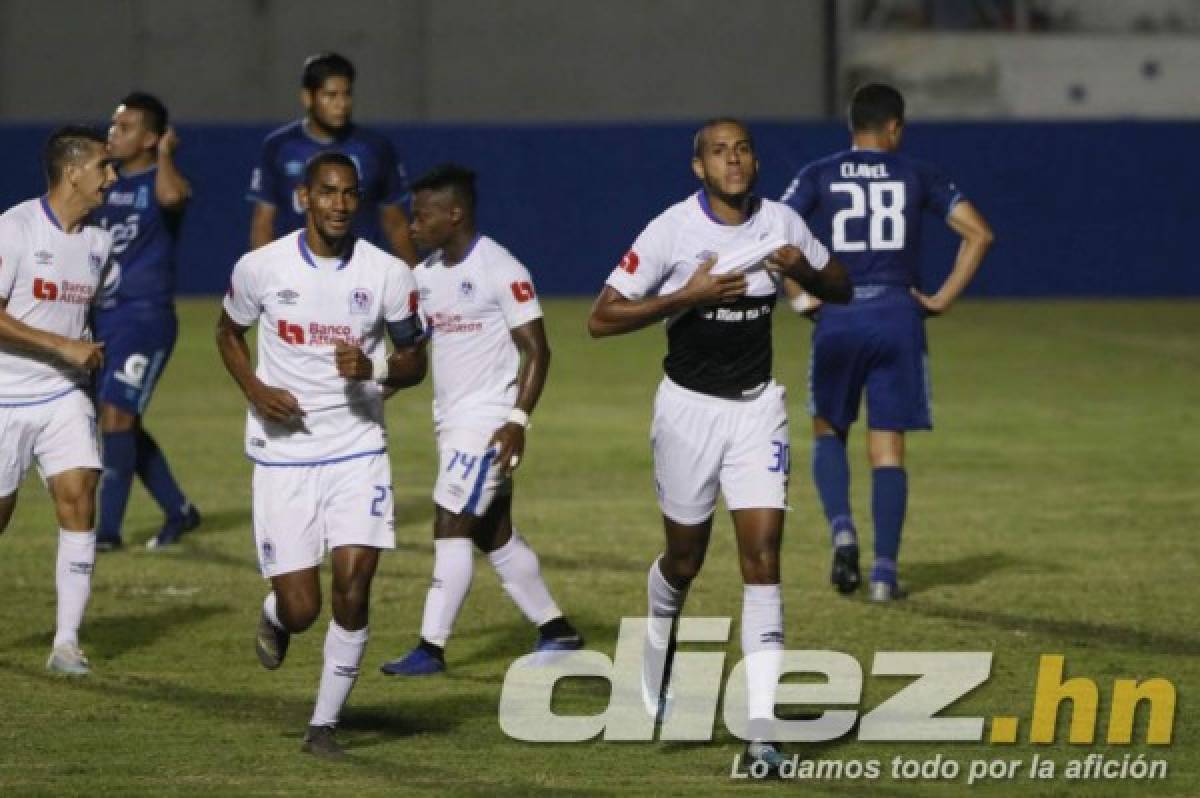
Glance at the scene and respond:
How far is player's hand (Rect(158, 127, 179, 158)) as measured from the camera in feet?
40.9

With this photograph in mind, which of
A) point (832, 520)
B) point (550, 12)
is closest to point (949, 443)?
point (832, 520)

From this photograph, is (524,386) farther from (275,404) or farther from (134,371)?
(134,371)

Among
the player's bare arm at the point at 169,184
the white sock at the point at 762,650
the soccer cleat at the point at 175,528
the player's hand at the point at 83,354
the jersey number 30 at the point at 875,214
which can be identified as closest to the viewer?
the white sock at the point at 762,650

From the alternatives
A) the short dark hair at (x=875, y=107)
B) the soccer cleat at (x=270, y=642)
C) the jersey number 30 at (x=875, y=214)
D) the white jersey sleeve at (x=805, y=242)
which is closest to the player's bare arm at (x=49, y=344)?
the soccer cleat at (x=270, y=642)

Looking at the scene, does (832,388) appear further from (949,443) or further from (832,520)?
(949,443)

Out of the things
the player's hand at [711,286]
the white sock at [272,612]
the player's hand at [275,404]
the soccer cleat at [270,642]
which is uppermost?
the player's hand at [711,286]

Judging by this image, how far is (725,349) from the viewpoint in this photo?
8539 mm

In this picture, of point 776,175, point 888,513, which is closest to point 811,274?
point 888,513

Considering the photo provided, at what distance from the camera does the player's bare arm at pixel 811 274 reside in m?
8.11

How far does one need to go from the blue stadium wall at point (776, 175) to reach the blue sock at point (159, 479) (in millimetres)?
18181

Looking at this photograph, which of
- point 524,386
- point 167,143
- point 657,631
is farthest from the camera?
point 167,143

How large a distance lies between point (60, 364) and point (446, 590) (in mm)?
1899

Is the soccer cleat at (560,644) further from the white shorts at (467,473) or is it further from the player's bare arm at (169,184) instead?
the player's bare arm at (169,184)

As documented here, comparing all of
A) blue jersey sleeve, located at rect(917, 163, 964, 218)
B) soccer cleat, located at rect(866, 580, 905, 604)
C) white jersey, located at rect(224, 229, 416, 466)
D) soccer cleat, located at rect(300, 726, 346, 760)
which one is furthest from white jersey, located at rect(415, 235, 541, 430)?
blue jersey sleeve, located at rect(917, 163, 964, 218)
